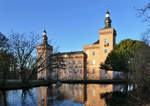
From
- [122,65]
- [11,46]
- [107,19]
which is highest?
[107,19]

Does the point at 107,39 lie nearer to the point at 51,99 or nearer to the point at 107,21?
the point at 107,21

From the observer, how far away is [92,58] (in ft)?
157

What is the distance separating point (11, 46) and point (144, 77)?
22.6m

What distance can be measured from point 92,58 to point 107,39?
27.8ft

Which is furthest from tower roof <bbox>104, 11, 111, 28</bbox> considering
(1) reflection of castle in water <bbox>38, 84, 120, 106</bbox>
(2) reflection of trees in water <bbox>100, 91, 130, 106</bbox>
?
(2) reflection of trees in water <bbox>100, 91, 130, 106</bbox>

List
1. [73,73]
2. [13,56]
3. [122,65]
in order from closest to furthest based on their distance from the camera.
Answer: [13,56]
[122,65]
[73,73]

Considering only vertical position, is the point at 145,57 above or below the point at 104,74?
above

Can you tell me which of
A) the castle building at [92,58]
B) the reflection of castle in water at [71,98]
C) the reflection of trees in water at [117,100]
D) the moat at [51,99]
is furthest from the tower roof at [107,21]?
the reflection of trees in water at [117,100]

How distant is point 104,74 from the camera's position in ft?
143

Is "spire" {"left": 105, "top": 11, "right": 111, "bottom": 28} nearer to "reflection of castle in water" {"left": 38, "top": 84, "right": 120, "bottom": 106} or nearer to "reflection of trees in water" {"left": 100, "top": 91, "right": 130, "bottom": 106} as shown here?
"reflection of castle in water" {"left": 38, "top": 84, "right": 120, "bottom": 106}

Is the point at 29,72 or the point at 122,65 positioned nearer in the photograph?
the point at 29,72

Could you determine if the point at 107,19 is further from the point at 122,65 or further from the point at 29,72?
the point at 29,72

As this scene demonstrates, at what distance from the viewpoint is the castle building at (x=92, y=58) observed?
1733 inches

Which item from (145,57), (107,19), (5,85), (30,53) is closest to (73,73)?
(107,19)
